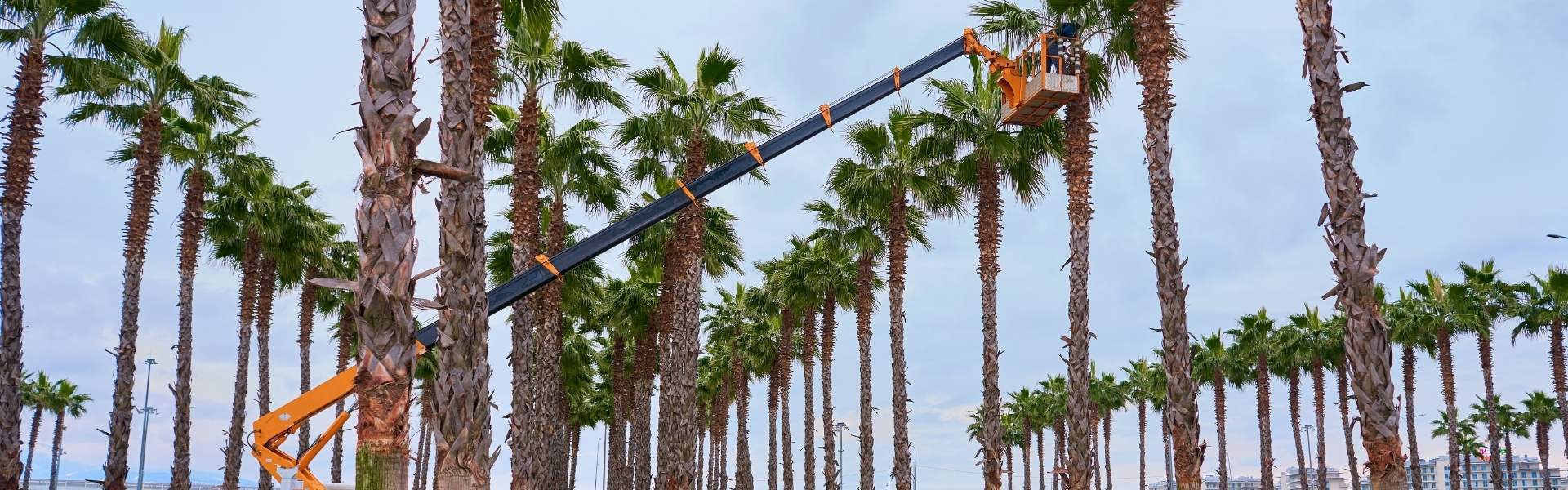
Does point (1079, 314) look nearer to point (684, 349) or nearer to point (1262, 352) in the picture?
point (684, 349)

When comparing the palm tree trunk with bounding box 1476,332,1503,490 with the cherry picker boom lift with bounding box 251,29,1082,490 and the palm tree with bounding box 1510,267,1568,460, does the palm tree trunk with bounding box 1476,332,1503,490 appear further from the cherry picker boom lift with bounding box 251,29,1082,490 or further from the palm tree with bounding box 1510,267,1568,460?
the cherry picker boom lift with bounding box 251,29,1082,490

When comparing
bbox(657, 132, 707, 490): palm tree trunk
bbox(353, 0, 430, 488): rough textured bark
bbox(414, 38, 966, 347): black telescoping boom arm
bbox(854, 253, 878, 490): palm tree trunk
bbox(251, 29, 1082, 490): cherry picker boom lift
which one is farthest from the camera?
bbox(854, 253, 878, 490): palm tree trunk

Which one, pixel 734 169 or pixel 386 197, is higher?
pixel 734 169

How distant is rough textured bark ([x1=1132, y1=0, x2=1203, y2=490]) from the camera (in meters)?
16.1

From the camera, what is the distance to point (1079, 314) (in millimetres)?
21938

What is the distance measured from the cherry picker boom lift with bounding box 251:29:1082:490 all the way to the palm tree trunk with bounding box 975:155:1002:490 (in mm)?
2209

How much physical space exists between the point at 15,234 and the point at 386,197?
17086 millimetres

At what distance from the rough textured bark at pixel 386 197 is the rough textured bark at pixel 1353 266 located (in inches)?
376

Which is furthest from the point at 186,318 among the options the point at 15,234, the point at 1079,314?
the point at 1079,314

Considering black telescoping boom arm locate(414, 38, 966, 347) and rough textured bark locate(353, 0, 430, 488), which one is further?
black telescoping boom arm locate(414, 38, 966, 347)

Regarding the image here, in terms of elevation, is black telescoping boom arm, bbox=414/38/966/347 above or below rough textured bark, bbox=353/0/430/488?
above

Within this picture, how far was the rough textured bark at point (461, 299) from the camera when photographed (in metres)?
11.2

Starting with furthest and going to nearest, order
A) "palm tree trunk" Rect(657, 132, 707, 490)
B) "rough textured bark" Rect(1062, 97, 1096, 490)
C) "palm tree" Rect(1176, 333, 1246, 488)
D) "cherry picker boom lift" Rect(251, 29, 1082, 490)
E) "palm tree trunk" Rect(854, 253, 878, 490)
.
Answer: "palm tree" Rect(1176, 333, 1246, 488) → "palm tree trunk" Rect(854, 253, 878, 490) → "palm tree trunk" Rect(657, 132, 707, 490) → "rough textured bark" Rect(1062, 97, 1096, 490) → "cherry picker boom lift" Rect(251, 29, 1082, 490)

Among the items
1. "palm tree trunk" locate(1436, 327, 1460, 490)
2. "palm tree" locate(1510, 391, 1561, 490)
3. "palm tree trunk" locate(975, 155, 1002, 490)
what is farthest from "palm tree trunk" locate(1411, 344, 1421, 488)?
"palm tree trunk" locate(975, 155, 1002, 490)
